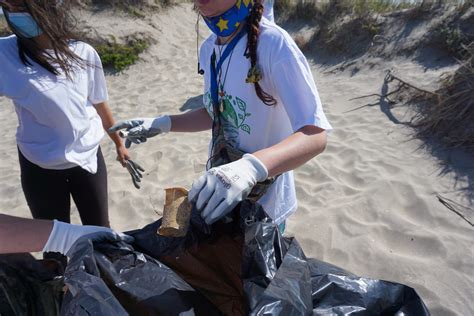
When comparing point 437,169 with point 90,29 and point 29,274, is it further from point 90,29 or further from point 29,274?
point 90,29

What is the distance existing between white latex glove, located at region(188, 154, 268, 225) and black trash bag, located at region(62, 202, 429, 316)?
134mm

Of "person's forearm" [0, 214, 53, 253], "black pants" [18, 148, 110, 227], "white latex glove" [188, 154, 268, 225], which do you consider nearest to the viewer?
"white latex glove" [188, 154, 268, 225]

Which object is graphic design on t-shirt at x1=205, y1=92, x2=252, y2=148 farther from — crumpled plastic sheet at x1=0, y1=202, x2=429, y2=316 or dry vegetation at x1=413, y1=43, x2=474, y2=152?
dry vegetation at x1=413, y1=43, x2=474, y2=152

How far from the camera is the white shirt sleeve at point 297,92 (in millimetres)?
1081

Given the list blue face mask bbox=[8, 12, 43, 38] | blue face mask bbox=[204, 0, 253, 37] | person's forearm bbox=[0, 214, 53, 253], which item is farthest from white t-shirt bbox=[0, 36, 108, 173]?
blue face mask bbox=[204, 0, 253, 37]

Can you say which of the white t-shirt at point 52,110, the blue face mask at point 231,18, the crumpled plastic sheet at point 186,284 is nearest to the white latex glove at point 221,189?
the crumpled plastic sheet at point 186,284

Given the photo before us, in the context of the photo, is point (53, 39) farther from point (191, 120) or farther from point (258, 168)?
point (258, 168)

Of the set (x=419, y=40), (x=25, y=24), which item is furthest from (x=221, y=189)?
(x=419, y=40)

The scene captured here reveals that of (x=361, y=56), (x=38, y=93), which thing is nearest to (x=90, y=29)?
(x=361, y=56)

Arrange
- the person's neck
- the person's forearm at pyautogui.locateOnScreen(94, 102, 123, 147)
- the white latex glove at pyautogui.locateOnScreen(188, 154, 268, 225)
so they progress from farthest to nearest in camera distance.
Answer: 1. the person's forearm at pyautogui.locateOnScreen(94, 102, 123, 147)
2. the person's neck
3. the white latex glove at pyautogui.locateOnScreen(188, 154, 268, 225)

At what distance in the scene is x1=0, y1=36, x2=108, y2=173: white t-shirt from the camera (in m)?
1.52

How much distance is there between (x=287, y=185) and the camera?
4.84 feet

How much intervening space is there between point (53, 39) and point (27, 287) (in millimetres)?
1012

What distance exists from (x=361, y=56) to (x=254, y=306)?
545 cm
